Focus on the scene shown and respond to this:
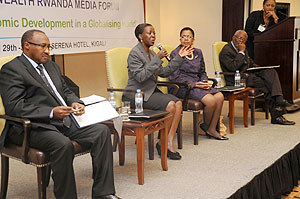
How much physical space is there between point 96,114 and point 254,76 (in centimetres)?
286

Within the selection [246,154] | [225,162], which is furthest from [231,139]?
[225,162]

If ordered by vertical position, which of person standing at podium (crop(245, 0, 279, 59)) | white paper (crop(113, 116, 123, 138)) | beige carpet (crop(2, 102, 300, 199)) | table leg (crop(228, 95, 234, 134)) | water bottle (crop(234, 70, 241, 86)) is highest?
person standing at podium (crop(245, 0, 279, 59))

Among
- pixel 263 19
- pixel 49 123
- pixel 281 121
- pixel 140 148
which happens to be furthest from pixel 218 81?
pixel 49 123

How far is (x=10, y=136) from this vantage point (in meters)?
2.67

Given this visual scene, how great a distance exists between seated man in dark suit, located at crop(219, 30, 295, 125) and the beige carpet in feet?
1.56

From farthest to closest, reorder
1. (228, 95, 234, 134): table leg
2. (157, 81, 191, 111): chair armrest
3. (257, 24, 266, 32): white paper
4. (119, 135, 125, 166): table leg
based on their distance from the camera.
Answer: (257, 24, 266, 32): white paper < (228, 95, 234, 134): table leg < (157, 81, 191, 111): chair armrest < (119, 135, 125, 166): table leg

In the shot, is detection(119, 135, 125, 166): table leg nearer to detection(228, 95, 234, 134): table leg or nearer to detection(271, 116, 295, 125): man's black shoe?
detection(228, 95, 234, 134): table leg

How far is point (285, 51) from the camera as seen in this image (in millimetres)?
5535

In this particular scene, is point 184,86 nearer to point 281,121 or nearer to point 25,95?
point 281,121

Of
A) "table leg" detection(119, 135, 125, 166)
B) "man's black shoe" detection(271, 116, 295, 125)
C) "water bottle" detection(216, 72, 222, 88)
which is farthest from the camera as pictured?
"man's black shoe" detection(271, 116, 295, 125)

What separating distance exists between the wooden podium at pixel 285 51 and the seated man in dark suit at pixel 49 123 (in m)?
3.69

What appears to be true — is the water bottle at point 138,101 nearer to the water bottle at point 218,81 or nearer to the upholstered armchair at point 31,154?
the upholstered armchair at point 31,154

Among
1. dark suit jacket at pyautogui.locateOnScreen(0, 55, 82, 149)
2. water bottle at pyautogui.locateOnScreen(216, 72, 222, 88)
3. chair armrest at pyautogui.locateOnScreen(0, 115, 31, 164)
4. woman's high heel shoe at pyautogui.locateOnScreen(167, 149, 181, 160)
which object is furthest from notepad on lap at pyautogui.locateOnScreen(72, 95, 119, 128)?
water bottle at pyautogui.locateOnScreen(216, 72, 222, 88)

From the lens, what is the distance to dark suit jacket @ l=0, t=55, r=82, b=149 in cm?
252
